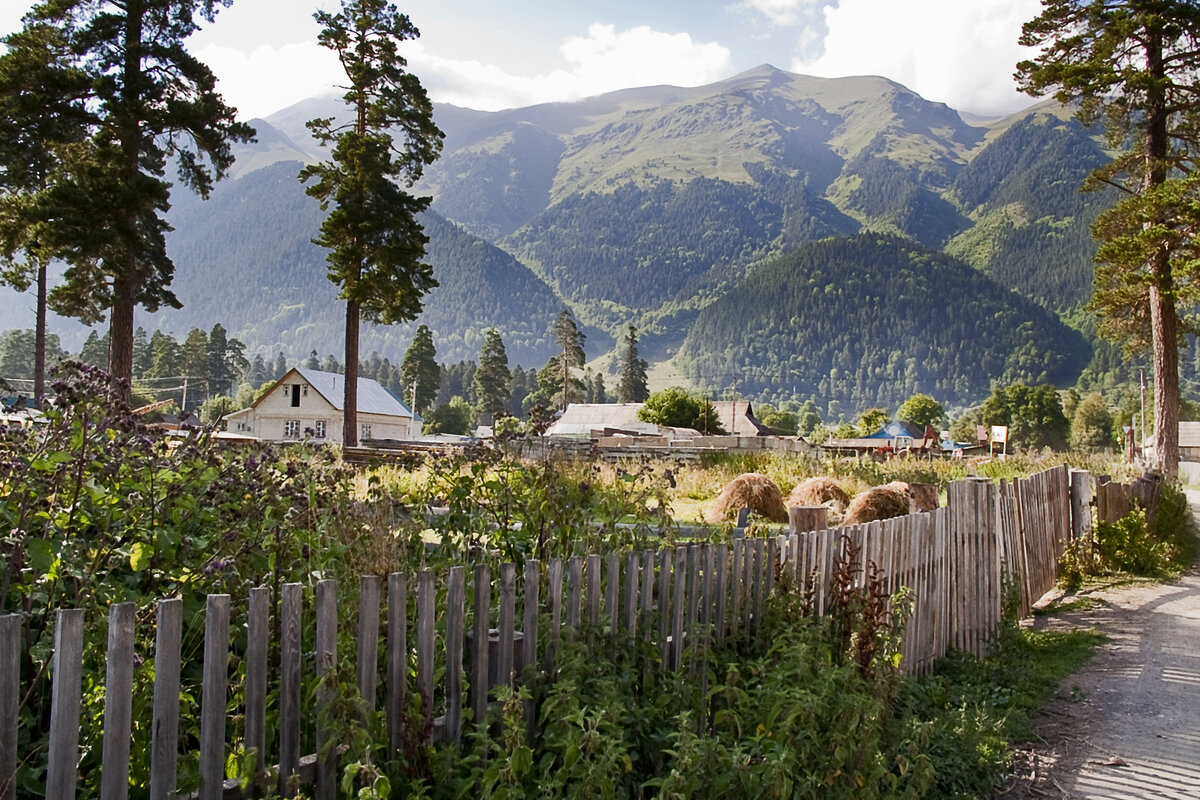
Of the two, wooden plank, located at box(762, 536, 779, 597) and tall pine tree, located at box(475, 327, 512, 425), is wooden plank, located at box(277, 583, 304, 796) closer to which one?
wooden plank, located at box(762, 536, 779, 597)

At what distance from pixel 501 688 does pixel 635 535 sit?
3.02m

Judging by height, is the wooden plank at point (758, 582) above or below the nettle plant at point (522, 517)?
below

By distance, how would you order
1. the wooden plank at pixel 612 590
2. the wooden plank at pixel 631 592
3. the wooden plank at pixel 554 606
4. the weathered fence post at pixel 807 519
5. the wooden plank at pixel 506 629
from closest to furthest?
the wooden plank at pixel 506 629 < the wooden plank at pixel 554 606 < the wooden plank at pixel 612 590 < the wooden plank at pixel 631 592 < the weathered fence post at pixel 807 519

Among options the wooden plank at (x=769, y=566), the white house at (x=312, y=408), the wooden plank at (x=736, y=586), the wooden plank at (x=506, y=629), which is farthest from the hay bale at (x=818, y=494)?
the white house at (x=312, y=408)

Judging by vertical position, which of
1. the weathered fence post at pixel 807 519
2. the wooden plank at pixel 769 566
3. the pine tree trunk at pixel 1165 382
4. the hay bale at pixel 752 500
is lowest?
the hay bale at pixel 752 500

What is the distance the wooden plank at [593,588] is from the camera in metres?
3.52

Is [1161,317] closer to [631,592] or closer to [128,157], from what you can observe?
[631,592]

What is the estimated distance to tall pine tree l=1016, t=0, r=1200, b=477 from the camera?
18.3 m

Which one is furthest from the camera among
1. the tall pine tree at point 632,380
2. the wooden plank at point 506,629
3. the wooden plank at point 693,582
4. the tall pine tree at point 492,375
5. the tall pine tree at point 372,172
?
the tall pine tree at point 632,380

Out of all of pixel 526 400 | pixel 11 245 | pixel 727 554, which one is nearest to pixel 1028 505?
pixel 727 554

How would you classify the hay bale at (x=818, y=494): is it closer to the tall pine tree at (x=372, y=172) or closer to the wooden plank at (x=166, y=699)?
the wooden plank at (x=166, y=699)

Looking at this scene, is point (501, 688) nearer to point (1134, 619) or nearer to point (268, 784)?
point (268, 784)

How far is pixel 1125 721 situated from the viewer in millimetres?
5188

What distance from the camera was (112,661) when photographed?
2.11m
